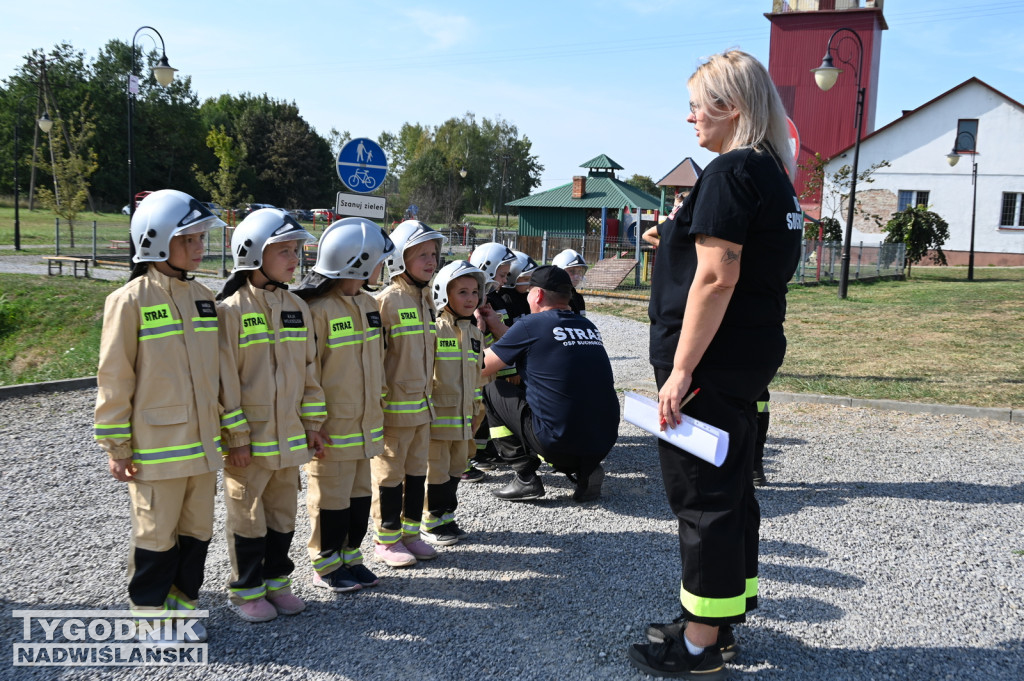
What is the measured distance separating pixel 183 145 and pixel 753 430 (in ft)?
256

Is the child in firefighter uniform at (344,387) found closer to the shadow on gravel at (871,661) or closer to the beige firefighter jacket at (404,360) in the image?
the beige firefighter jacket at (404,360)

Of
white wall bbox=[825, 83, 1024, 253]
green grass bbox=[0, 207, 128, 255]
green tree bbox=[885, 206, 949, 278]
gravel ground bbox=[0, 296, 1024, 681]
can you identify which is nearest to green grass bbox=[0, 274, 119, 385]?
gravel ground bbox=[0, 296, 1024, 681]

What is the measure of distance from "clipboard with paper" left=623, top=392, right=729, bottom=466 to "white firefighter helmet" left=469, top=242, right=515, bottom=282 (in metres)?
3.52

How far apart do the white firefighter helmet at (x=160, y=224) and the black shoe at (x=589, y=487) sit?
3281 mm

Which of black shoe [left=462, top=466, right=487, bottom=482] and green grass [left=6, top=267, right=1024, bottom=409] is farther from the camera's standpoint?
green grass [left=6, top=267, right=1024, bottom=409]

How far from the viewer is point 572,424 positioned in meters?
5.39

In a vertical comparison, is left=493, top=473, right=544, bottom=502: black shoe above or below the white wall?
below

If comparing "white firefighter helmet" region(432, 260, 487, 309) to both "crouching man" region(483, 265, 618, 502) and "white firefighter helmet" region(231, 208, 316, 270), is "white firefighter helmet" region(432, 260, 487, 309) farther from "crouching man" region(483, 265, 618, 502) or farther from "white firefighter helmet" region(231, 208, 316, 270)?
"white firefighter helmet" region(231, 208, 316, 270)

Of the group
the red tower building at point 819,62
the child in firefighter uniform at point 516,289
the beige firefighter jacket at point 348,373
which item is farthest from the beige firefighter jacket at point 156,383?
the red tower building at point 819,62

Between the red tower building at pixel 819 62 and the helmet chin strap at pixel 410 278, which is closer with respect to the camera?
the helmet chin strap at pixel 410 278

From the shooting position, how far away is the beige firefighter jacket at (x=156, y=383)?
3295 millimetres

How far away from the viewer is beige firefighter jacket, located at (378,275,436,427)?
176 inches

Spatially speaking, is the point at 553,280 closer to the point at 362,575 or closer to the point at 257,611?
the point at 362,575

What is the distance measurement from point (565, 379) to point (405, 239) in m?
1.54
